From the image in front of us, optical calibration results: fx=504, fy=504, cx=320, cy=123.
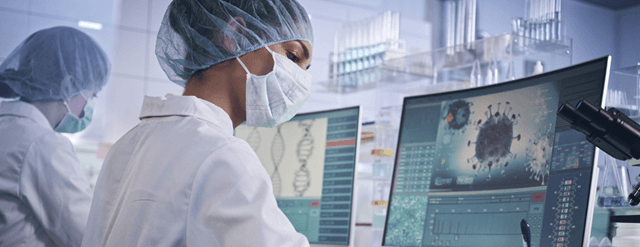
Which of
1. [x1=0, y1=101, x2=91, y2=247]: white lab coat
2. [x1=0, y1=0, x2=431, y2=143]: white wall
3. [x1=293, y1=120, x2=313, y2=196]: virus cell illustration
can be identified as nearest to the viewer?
[x1=0, y1=101, x2=91, y2=247]: white lab coat

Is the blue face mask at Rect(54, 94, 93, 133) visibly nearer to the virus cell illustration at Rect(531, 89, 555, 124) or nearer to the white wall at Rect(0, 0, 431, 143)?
the white wall at Rect(0, 0, 431, 143)

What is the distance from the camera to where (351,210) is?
5.52 ft

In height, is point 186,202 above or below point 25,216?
above

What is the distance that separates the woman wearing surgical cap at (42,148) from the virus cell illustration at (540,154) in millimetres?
1314

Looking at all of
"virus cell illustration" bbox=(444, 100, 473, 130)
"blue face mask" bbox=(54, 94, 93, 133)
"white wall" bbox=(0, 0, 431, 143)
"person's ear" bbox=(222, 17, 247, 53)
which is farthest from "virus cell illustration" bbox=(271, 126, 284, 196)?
"white wall" bbox=(0, 0, 431, 143)

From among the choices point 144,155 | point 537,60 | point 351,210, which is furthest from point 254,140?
point 537,60

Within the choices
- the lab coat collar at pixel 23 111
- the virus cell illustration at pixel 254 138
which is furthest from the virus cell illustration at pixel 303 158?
the lab coat collar at pixel 23 111

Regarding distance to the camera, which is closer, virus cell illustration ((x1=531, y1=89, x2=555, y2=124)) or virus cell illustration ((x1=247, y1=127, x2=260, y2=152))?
virus cell illustration ((x1=531, y1=89, x2=555, y2=124))

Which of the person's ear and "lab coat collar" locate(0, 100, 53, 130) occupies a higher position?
the person's ear

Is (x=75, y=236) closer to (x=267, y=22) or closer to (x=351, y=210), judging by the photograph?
(x=351, y=210)

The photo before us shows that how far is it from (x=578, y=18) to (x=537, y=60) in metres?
1.70

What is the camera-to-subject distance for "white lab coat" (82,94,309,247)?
0.71m

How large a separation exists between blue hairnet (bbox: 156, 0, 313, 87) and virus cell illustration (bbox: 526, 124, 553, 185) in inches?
23.2

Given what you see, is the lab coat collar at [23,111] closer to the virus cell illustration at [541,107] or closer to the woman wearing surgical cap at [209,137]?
the woman wearing surgical cap at [209,137]
